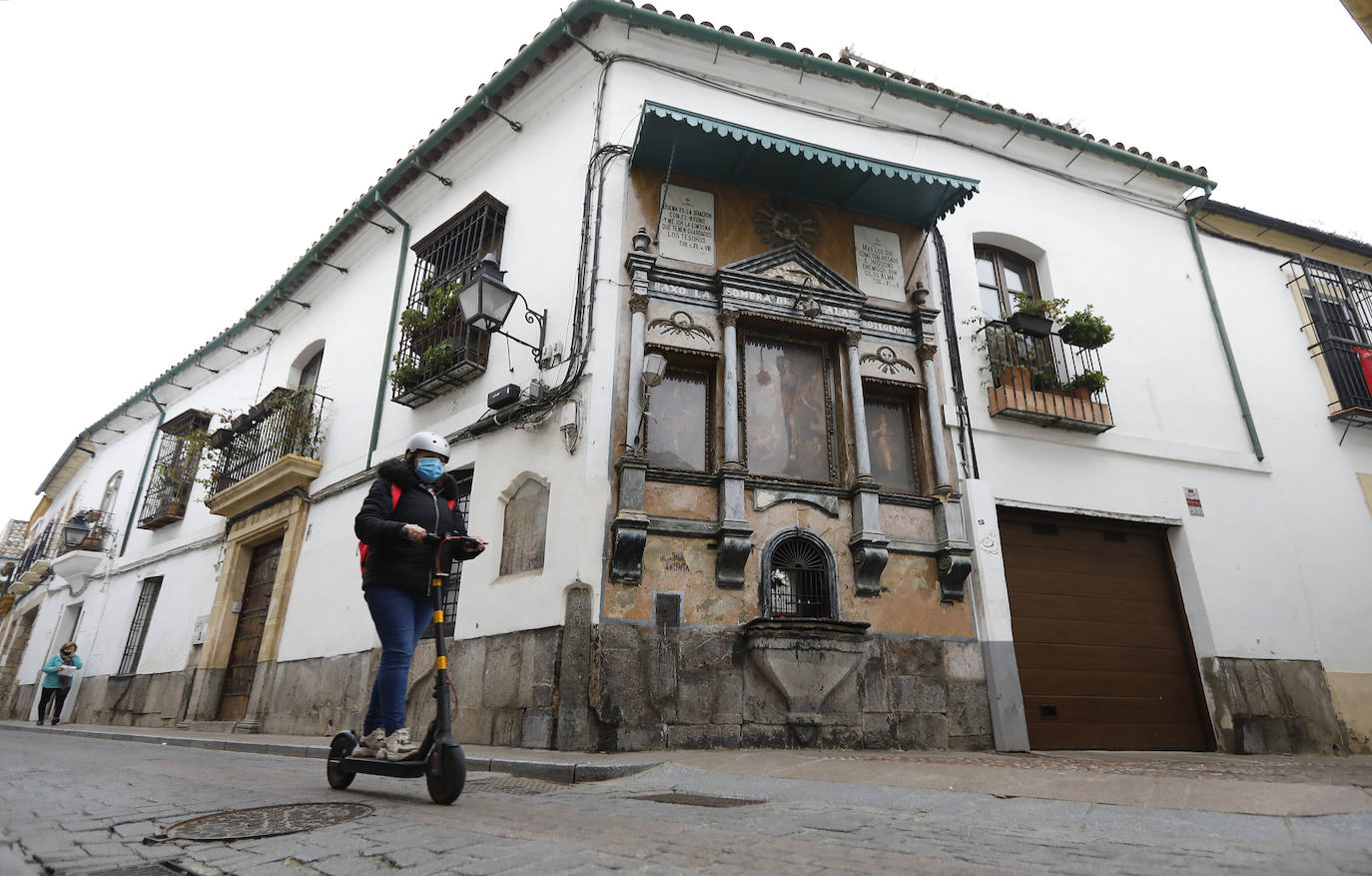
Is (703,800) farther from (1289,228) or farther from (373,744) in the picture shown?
(1289,228)

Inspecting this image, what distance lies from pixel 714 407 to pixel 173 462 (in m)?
13.3

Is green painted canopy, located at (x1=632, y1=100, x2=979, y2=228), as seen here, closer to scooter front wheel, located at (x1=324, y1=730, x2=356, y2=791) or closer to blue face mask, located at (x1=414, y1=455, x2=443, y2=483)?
blue face mask, located at (x1=414, y1=455, x2=443, y2=483)

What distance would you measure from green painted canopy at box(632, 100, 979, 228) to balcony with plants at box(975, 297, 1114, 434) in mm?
1601

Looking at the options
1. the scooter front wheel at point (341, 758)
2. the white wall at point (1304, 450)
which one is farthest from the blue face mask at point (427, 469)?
the white wall at point (1304, 450)

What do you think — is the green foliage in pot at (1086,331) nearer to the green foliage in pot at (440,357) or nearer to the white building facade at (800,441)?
the white building facade at (800,441)

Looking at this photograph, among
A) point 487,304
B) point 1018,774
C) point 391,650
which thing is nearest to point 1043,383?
point 1018,774

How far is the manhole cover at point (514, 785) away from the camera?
402 centimetres

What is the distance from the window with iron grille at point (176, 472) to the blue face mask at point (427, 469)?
12008 millimetres

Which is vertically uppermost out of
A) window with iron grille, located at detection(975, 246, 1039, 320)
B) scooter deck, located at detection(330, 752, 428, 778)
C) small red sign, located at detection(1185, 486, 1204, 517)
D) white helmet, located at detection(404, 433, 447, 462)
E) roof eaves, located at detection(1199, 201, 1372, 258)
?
roof eaves, located at detection(1199, 201, 1372, 258)

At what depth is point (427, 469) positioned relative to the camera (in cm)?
377

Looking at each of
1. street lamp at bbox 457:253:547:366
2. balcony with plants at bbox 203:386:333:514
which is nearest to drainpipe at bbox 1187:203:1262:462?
street lamp at bbox 457:253:547:366

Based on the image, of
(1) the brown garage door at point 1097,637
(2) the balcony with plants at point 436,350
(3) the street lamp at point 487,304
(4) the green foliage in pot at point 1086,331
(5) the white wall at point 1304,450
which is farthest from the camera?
(5) the white wall at point 1304,450

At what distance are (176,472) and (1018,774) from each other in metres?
15.9

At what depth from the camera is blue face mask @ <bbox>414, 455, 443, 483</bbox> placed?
3.76 meters
